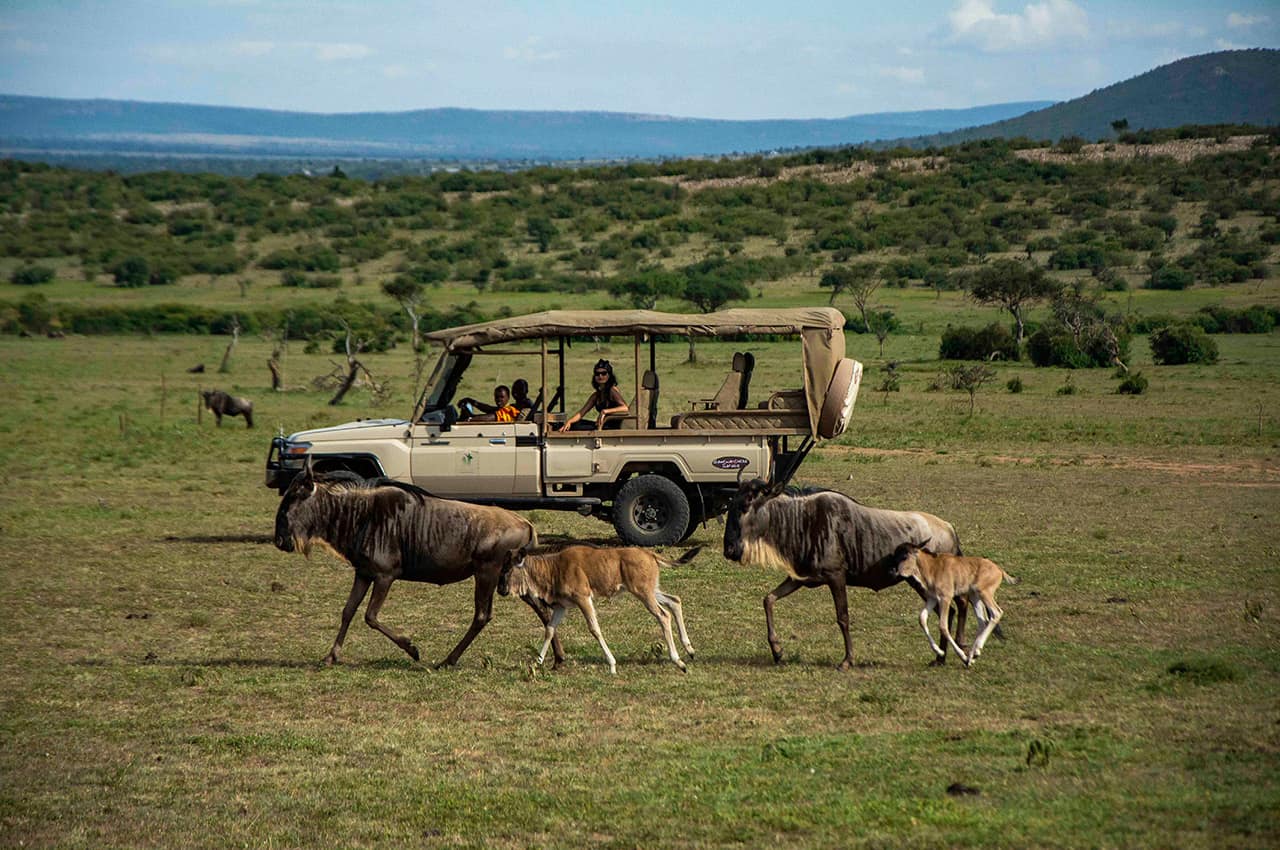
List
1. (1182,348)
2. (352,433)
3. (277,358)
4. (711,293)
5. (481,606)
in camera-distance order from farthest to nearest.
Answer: (711,293)
(277,358)
(1182,348)
(352,433)
(481,606)

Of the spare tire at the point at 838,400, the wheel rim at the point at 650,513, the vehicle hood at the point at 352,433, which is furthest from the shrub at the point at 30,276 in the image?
the spare tire at the point at 838,400

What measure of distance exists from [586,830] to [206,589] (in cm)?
789

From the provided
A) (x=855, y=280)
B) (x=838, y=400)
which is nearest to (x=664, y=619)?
(x=838, y=400)

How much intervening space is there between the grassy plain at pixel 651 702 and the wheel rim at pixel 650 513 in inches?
25.4

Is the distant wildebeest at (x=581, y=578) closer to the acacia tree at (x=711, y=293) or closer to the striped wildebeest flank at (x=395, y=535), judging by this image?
the striped wildebeest flank at (x=395, y=535)

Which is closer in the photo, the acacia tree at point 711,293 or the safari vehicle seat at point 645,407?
the safari vehicle seat at point 645,407

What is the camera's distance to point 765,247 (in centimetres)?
7094

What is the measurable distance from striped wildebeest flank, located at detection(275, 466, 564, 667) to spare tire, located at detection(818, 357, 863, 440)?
5.23 m

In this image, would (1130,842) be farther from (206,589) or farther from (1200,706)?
(206,589)

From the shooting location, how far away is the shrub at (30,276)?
64.9 meters

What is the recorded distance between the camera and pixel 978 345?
130 feet

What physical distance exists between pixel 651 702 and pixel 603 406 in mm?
6501

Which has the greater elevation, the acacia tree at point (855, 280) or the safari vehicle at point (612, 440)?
the safari vehicle at point (612, 440)

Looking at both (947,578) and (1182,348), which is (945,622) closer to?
(947,578)
